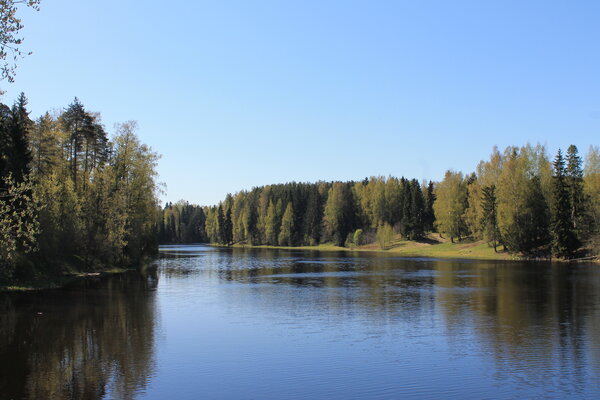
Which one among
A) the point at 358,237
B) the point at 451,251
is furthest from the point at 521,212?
the point at 358,237

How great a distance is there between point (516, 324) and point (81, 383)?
23.3 meters

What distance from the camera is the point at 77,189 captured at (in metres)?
62.6

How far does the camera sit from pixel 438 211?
12088cm

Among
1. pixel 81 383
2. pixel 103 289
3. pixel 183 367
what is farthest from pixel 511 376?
pixel 103 289

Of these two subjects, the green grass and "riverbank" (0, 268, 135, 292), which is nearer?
"riverbank" (0, 268, 135, 292)

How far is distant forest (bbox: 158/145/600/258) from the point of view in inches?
3196

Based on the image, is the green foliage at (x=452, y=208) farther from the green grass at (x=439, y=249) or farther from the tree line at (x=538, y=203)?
the tree line at (x=538, y=203)

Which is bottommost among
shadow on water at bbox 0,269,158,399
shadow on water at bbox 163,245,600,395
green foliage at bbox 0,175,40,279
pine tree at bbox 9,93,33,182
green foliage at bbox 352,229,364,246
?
shadow on water at bbox 163,245,600,395

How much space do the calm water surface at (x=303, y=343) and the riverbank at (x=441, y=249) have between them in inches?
1817

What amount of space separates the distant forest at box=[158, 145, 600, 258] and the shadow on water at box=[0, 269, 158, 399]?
65748mm

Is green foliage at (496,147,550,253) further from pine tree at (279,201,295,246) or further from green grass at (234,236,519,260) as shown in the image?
pine tree at (279,201,295,246)

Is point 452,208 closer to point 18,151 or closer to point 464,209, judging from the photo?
point 464,209

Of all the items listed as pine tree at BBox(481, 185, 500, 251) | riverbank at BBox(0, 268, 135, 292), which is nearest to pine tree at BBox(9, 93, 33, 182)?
riverbank at BBox(0, 268, 135, 292)

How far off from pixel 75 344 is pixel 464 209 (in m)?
102
